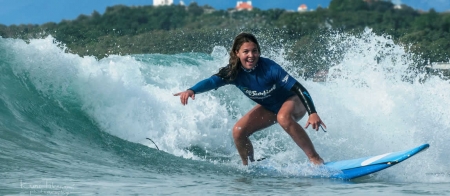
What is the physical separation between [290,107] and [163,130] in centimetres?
350

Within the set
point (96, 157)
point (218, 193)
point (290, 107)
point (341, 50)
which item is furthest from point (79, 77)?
point (341, 50)

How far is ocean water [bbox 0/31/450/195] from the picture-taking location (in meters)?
6.38

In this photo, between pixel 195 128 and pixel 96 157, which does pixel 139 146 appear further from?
pixel 195 128

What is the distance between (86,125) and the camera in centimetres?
951

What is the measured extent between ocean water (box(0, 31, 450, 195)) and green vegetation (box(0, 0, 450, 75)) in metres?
5.28

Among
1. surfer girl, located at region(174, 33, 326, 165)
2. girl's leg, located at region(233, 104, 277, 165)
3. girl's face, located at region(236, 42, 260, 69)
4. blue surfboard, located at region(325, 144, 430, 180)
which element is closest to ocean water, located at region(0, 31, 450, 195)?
blue surfboard, located at region(325, 144, 430, 180)

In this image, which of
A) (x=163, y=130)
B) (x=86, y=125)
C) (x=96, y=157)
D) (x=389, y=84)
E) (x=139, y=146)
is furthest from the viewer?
(x=389, y=84)

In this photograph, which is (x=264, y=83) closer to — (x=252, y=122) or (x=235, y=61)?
(x=235, y=61)

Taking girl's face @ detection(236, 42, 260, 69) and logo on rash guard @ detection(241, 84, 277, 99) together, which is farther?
logo on rash guard @ detection(241, 84, 277, 99)

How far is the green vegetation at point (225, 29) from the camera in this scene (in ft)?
80.9

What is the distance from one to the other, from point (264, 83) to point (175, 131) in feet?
11.0

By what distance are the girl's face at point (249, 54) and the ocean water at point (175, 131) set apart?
1043 millimetres

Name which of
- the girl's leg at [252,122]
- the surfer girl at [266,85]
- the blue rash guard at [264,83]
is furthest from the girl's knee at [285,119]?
the girl's leg at [252,122]

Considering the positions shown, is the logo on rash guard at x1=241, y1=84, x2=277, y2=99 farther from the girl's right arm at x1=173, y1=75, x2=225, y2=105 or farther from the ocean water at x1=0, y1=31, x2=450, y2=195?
the ocean water at x1=0, y1=31, x2=450, y2=195
